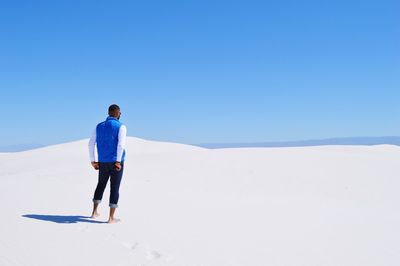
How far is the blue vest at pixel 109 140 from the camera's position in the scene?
213 inches

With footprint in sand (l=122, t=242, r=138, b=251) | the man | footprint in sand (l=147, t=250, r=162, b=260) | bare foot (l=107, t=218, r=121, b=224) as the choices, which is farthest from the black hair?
footprint in sand (l=147, t=250, r=162, b=260)

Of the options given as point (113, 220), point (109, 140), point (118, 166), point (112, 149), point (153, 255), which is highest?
point (109, 140)

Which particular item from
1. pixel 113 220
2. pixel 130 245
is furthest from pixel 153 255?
pixel 113 220

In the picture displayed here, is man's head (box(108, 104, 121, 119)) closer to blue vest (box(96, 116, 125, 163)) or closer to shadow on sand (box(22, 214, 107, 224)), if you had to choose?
blue vest (box(96, 116, 125, 163))

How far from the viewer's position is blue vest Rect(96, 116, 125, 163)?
5.40m

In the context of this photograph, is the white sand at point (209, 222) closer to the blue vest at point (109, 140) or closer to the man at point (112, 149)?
the man at point (112, 149)

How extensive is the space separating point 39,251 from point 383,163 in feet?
48.4

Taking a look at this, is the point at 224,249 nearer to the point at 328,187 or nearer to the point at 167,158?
the point at 328,187

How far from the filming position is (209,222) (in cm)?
550

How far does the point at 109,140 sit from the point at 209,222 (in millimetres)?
1972

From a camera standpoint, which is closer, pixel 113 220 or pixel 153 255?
pixel 153 255

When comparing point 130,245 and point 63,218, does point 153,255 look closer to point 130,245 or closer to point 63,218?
point 130,245

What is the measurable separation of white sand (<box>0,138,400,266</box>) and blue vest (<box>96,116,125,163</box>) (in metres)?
0.99

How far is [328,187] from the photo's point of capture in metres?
10.9
